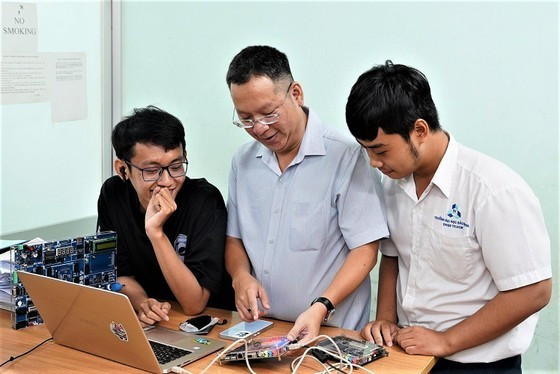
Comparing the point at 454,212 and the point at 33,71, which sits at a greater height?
the point at 33,71

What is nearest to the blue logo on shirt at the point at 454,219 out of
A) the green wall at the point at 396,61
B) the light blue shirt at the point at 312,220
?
the light blue shirt at the point at 312,220

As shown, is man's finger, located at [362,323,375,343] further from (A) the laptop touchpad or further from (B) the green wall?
(B) the green wall

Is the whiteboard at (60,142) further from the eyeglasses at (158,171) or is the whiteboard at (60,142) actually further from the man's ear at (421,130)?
the man's ear at (421,130)

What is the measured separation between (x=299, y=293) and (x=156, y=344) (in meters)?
0.49

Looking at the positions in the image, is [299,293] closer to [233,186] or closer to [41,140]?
[233,186]

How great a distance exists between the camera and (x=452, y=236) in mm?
2029

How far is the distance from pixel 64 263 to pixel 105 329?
0.45m

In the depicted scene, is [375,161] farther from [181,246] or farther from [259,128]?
[181,246]

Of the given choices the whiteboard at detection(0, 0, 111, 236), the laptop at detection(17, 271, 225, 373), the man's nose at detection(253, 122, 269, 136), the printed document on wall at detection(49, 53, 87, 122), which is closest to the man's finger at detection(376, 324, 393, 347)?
the laptop at detection(17, 271, 225, 373)

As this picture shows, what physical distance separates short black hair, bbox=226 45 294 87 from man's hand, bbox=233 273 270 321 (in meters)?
0.61

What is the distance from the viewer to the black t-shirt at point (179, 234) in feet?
7.81

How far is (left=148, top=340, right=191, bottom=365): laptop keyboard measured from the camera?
1.94m

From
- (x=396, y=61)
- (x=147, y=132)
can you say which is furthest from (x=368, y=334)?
(x=396, y=61)

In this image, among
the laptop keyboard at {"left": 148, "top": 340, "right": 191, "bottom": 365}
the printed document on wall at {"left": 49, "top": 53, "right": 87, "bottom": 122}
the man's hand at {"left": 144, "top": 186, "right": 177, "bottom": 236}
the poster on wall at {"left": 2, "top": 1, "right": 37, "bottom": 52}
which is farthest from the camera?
the printed document on wall at {"left": 49, "top": 53, "right": 87, "bottom": 122}
